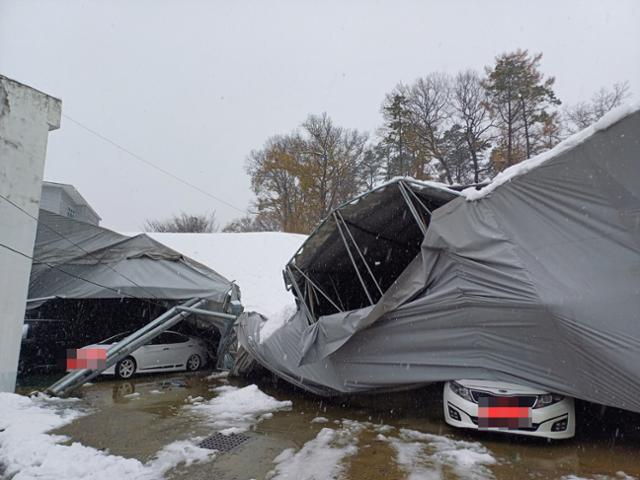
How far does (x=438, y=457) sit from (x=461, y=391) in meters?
0.81

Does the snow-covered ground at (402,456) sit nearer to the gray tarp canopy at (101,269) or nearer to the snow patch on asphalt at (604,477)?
the snow patch on asphalt at (604,477)

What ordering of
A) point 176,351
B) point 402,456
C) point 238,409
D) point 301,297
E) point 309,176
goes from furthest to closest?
point 309,176
point 176,351
point 301,297
point 238,409
point 402,456

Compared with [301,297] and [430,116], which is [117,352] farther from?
[430,116]

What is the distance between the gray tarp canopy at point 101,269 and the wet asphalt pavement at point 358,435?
232cm

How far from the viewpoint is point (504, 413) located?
4.14 metres

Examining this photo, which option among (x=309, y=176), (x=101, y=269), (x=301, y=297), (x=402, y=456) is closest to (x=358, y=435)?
(x=402, y=456)

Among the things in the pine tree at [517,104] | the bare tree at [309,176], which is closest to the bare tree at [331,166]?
the bare tree at [309,176]

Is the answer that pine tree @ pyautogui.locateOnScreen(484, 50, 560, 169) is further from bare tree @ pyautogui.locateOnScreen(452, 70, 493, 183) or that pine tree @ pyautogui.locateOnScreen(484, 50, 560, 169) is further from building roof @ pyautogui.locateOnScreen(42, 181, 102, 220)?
building roof @ pyautogui.locateOnScreen(42, 181, 102, 220)

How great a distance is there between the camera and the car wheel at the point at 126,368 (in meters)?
9.31

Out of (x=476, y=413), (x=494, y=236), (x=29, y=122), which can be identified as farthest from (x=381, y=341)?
(x=29, y=122)

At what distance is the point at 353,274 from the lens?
886cm

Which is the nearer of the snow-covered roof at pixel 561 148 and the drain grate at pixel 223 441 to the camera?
the snow-covered roof at pixel 561 148

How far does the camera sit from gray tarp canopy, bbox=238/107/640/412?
12.4ft

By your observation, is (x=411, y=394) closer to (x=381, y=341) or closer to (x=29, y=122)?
(x=381, y=341)
